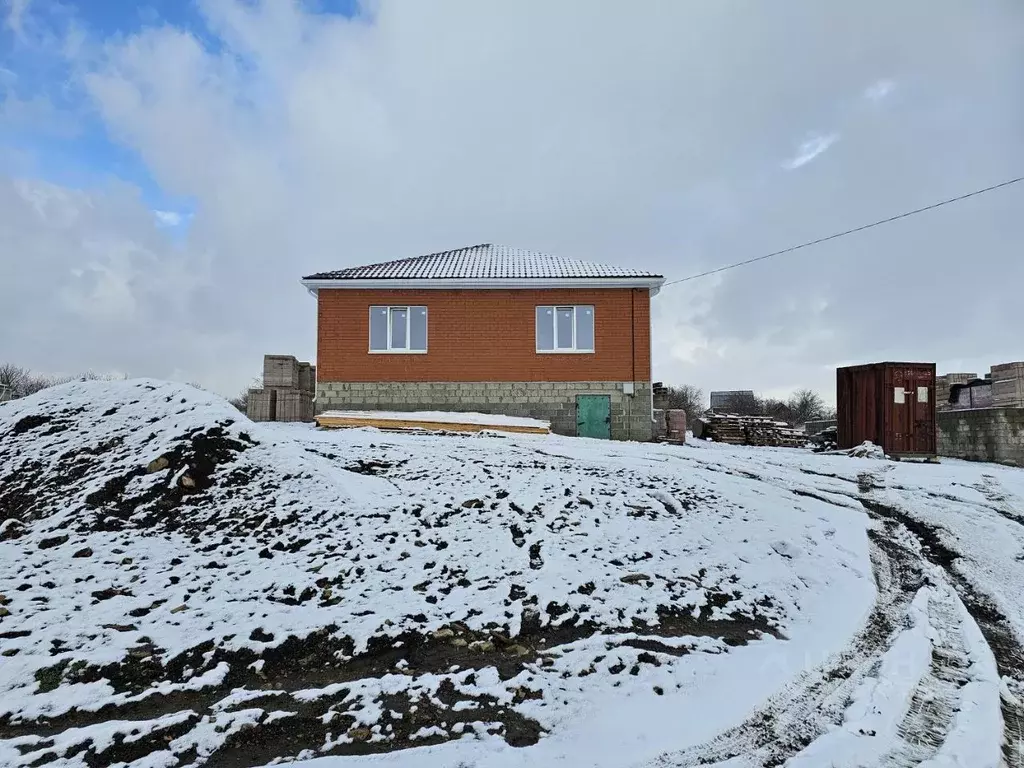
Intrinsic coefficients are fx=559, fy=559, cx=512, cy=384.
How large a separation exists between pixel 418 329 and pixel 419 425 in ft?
10.7

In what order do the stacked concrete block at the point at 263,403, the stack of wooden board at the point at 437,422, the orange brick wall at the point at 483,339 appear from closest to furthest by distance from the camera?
the stack of wooden board at the point at 437,422 < the orange brick wall at the point at 483,339 < the stacked concrete block at the point at 263,403

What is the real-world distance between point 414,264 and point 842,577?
49.3ft

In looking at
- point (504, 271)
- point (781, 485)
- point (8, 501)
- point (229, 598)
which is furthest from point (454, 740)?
point (504, 271)

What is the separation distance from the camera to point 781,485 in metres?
9.12

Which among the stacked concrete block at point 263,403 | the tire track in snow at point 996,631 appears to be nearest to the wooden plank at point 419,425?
the stacked concrete block at point 263,403

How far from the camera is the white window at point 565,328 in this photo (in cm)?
1655

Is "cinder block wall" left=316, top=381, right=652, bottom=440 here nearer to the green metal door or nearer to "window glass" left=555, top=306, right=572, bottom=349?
the green metal door

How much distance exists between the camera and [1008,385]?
601 inches

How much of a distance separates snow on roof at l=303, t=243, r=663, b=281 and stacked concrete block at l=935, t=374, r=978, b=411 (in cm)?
1149

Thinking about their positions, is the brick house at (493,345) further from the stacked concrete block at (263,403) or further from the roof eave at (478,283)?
the stacked concrete block at (263,403)

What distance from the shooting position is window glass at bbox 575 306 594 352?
54.3ft

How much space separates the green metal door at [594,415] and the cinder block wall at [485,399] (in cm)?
13

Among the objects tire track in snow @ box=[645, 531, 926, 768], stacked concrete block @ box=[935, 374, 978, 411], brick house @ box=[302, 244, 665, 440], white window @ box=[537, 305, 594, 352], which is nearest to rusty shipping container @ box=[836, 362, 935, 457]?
stacked concrete block @ box=[935, 374, 978, 411]

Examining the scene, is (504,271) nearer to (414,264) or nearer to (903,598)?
(414,264)
